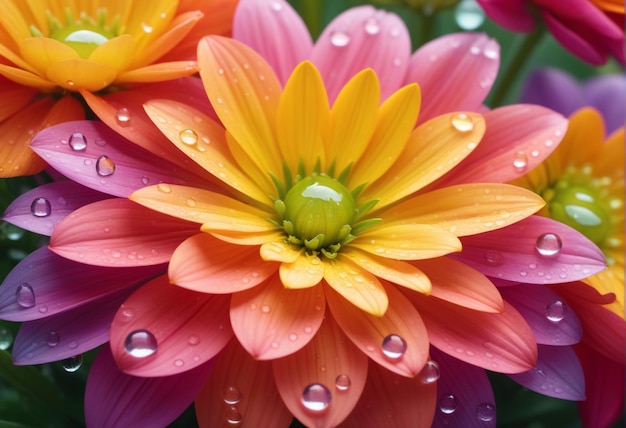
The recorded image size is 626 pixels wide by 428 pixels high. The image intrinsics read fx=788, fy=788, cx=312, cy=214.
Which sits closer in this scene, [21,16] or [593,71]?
[21,16]

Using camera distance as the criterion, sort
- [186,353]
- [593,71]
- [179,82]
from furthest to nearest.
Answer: [593,71] → [179,82] → [186,353]

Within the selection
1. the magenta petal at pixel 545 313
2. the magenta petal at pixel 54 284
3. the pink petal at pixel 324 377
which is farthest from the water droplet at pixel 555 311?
the magenta petal at pixel 54 284

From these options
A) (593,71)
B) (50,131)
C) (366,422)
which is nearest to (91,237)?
(50,131)

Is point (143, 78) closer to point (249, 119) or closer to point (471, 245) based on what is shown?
point (249, 119)

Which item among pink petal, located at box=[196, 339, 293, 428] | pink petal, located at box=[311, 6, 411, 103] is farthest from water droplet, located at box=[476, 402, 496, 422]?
pink petal, located at box=[311, 6, 411, 103]

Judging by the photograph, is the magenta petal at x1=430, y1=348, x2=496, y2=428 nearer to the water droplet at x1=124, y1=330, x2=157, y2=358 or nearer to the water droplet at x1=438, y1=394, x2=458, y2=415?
the water droplet at x1=438, y1=394, x2=458, y2=415

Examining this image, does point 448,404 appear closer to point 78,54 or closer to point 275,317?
point 275,317

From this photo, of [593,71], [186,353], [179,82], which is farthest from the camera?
[593,71]

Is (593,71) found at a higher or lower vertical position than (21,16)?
lower
